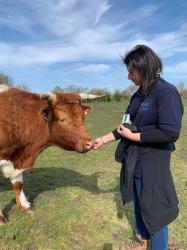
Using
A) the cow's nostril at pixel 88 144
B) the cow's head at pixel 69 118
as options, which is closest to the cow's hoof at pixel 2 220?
the cow's head at pixel 69 118

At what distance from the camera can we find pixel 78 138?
5.61 metres

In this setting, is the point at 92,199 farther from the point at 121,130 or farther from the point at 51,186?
the point at 121,130

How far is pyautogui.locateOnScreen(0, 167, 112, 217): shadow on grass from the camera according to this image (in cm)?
743

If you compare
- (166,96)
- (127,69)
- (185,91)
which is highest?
(127,69)

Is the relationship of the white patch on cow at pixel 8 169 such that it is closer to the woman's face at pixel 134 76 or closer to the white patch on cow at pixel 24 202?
the white patch on cow at pixel 24 202

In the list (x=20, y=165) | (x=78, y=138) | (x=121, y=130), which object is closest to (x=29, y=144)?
(x=20, y=165)

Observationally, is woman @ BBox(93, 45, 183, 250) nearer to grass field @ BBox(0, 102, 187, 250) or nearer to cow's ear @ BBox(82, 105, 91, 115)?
grass field @ BBox(0, 102, 187, 250)

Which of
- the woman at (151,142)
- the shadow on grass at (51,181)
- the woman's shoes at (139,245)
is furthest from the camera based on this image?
the shadow on grass at (51,181)

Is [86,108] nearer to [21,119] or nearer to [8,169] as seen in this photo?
[21,119]

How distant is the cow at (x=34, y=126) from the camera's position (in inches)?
222

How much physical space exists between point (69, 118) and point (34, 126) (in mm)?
671

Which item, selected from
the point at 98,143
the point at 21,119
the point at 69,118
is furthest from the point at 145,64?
the point at 21,119

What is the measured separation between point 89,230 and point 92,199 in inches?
48.5

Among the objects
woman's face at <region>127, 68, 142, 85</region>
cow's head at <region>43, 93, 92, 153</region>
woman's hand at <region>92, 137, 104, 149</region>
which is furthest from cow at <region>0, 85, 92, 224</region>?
woman's face at <region>127, 68, 142, 85</region>
